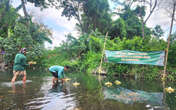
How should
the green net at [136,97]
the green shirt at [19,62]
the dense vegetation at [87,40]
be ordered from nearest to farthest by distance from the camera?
the green net at [136,97]
the green shirt at [19,62]
the dense vegetation at [87,40]

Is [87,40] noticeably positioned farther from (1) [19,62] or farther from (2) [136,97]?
(2) [136,97]

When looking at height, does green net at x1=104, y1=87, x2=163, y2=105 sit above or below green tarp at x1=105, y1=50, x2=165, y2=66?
below

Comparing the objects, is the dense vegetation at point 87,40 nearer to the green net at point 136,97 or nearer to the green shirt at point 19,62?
the green net at point 136,97

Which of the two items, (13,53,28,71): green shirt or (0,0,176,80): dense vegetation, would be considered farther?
(0,0,176,80): dense vegetation

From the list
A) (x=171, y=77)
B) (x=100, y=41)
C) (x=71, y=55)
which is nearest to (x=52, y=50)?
(x=71, y=55)

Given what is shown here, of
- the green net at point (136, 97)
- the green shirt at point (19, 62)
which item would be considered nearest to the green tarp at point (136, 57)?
the green net at point (136, 97)

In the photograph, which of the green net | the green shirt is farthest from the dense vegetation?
the green shirt

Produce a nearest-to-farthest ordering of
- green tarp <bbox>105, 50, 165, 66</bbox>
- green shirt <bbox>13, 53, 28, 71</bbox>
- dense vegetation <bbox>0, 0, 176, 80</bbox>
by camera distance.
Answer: green shirt <bbox>13, 53, 28, 71</bbox>, green tarp <bbox>105, 50, 165, 66</bbox>, dense vegetation <bbox>0, 0, 176, 80</bbox>

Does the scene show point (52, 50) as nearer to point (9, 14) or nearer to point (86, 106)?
point (9, 14)

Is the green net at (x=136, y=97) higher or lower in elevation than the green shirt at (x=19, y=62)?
lower

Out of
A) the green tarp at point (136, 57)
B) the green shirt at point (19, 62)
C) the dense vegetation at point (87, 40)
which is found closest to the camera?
the green shirt at point (19, 62)

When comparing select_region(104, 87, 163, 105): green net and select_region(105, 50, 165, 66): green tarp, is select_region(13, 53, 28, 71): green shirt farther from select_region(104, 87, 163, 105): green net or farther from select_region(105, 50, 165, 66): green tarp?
select_region(105, 50, 165, 66): green tarp

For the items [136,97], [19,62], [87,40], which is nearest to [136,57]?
[136,97]

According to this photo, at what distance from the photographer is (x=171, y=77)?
28.8 ft
